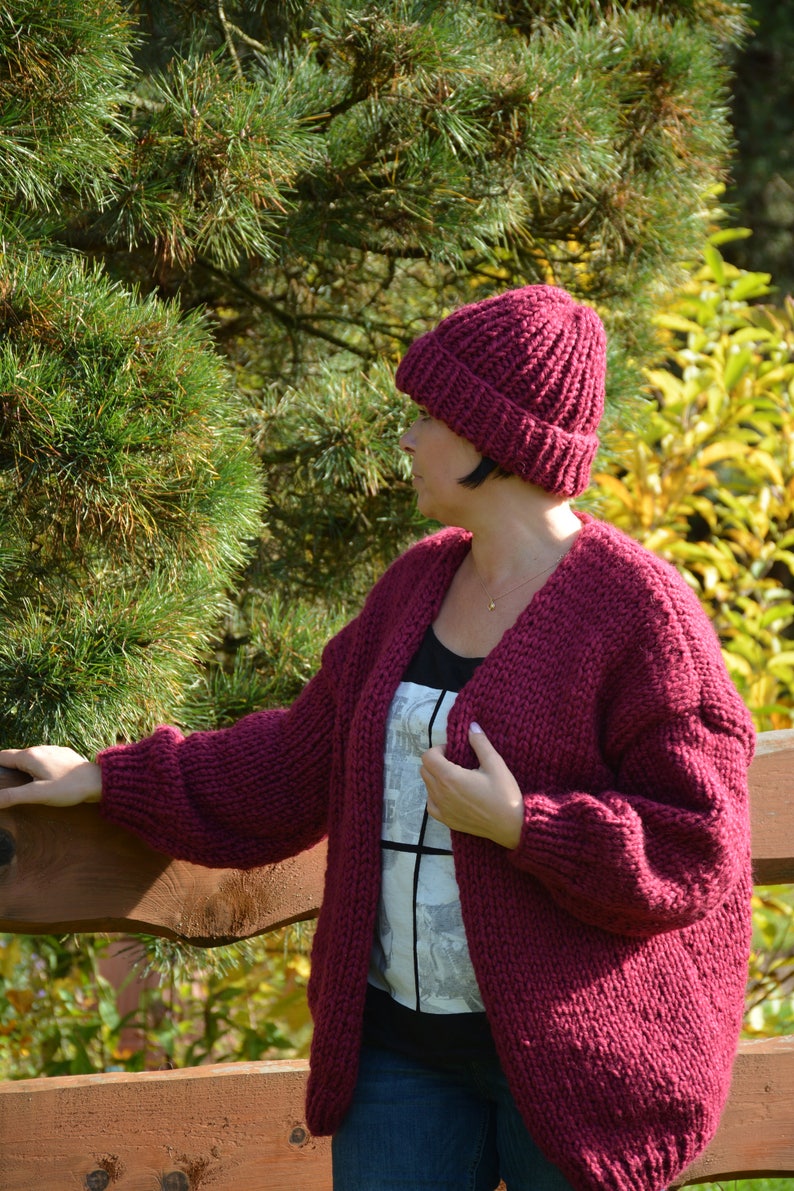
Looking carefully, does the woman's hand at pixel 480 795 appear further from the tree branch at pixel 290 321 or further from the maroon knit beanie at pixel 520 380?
the tree branch at pixel 290 321

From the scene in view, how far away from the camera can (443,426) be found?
146 centimetres

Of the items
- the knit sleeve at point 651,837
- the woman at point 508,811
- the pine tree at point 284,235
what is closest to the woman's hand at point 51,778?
the woman at point 508,811

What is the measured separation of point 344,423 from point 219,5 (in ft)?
2.36

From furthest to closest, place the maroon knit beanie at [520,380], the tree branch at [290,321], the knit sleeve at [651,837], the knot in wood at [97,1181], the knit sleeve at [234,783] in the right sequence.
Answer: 1. the tree branch at [290,321]
2. the knot in wood at [97,1181]
3. the knit sleeve at [234,783]
4. the maroon knit beanie at [520,380]
5. the knit sleeve at [651,837]

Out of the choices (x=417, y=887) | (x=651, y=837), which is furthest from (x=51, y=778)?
(x=651, y=837)

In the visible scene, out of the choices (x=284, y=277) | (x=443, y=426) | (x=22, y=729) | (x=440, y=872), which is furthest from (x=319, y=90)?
(x=440, y=872)

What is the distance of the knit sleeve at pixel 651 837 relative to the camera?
127cm

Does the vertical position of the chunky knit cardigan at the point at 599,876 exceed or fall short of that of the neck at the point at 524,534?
it falls short

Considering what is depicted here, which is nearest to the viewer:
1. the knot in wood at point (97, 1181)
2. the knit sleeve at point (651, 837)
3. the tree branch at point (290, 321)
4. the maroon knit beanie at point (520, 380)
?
the knit sleeve at point (651, 837)

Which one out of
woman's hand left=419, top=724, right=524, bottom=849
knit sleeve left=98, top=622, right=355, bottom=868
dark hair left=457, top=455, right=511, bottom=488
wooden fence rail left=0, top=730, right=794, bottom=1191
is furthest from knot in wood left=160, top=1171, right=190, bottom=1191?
dark hair left=457, top=455, right=511, bottom=488

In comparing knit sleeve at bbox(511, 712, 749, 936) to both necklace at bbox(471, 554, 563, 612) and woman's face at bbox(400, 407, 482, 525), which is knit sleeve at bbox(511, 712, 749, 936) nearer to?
necklace at bbox(471, 554, 563, 612)

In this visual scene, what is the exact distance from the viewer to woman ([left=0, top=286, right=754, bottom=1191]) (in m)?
1.32

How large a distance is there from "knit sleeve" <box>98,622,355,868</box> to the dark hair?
0.30 m

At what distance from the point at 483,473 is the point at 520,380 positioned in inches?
4.8
